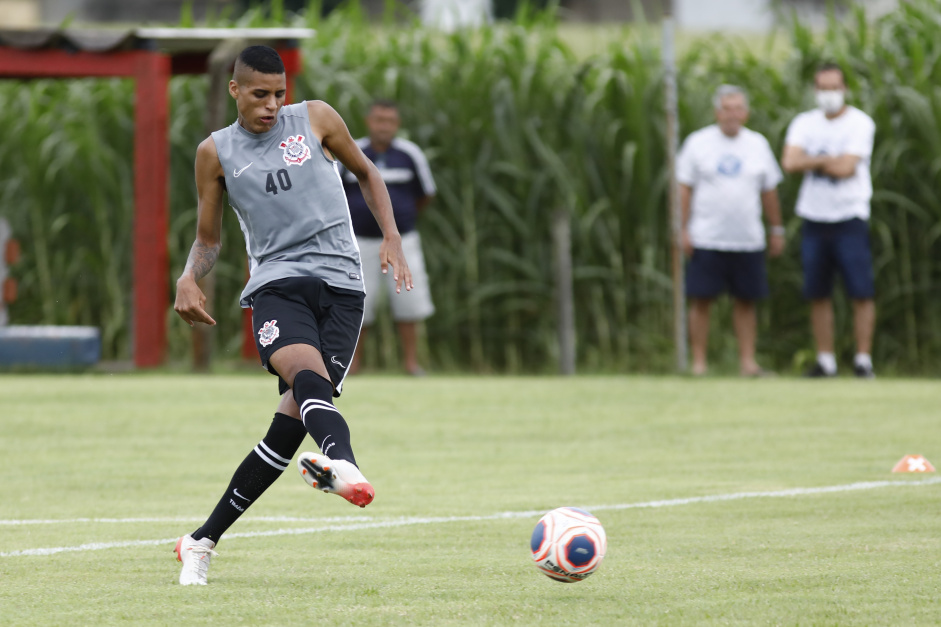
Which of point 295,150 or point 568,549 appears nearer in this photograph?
point 568,549

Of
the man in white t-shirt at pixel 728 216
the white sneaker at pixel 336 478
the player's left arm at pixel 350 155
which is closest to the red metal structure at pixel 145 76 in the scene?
the man in white t-shirt at pixel 728 216

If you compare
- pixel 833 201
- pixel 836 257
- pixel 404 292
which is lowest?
pixel 404 292

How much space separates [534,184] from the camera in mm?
14609

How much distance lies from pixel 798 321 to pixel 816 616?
33.2 feet

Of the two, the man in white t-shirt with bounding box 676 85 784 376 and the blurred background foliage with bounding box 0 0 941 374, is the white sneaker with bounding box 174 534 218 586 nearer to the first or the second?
the man in white t-shirt with bounding box 676 85 784 376

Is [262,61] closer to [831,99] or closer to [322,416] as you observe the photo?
[322,416]

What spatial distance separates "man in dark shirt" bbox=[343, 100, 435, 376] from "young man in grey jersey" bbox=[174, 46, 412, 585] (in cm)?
704

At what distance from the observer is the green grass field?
4766 mm

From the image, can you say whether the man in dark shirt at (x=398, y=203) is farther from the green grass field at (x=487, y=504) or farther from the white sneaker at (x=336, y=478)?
the white sneaker at (x=336, y=478)

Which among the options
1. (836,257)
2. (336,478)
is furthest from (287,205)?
(836,257)

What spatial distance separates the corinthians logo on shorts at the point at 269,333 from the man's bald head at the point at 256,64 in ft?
2.85

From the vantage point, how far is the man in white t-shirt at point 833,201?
1242 centimetres

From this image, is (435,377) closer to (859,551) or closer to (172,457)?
(172,457)

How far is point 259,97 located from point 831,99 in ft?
26.0
